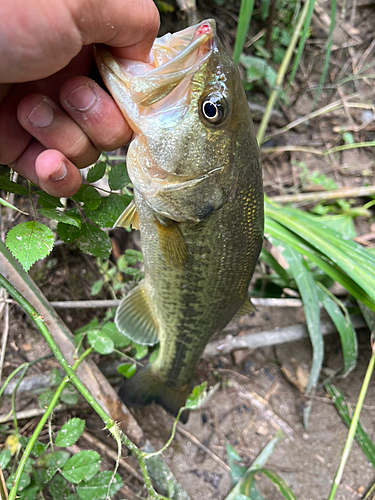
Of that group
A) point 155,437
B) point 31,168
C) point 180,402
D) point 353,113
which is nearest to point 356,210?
point 353,113

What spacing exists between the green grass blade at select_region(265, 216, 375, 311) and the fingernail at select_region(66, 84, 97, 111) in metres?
1.41

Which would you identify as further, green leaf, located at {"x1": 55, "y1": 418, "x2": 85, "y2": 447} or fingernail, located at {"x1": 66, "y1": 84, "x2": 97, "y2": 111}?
green leaf, located at {"x1": 55, "y1": 418, "x2": 85, "y2": 447}

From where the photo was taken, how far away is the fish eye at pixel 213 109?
1128 millimetres

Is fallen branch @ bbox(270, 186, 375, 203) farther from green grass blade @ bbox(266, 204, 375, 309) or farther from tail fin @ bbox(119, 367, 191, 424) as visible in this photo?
tail fin @ bbox(119, 367, 191, 424)

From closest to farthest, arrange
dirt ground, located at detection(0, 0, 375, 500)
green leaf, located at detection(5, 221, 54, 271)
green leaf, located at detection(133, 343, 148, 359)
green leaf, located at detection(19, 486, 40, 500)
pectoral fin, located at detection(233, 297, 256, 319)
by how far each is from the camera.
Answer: green leaf, located at detection(5, 221, 54, 271), green leaf, located at detection(19, 486, 40, 500), pectoral fin, located at detection(233, 297, 256, 319), green leaf, located at detection(133, 343, 148, 359), dirt ground, located at detection(0, 0, 375, 500)

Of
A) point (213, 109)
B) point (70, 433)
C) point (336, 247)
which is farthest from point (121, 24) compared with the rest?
point (336, 247)

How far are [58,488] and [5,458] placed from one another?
11.6 inches

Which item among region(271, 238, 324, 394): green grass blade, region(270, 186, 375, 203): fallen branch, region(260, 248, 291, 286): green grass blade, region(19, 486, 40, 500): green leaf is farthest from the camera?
region(270, 186, 375, 203): fallen branch

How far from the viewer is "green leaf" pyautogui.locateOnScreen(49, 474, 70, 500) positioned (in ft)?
5.17

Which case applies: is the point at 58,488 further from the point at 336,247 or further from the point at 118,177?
the point at 336,247

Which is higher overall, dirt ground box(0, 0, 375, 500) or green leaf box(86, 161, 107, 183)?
green leaf box(86, 161, 107, 183)

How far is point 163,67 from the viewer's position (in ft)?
3.43

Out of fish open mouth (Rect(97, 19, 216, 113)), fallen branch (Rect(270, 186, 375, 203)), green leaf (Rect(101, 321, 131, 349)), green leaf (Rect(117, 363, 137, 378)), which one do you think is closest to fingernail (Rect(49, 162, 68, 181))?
fish open mouth (Rect(97, 19, 216, 113))

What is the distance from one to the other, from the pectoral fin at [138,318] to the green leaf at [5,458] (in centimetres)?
78
